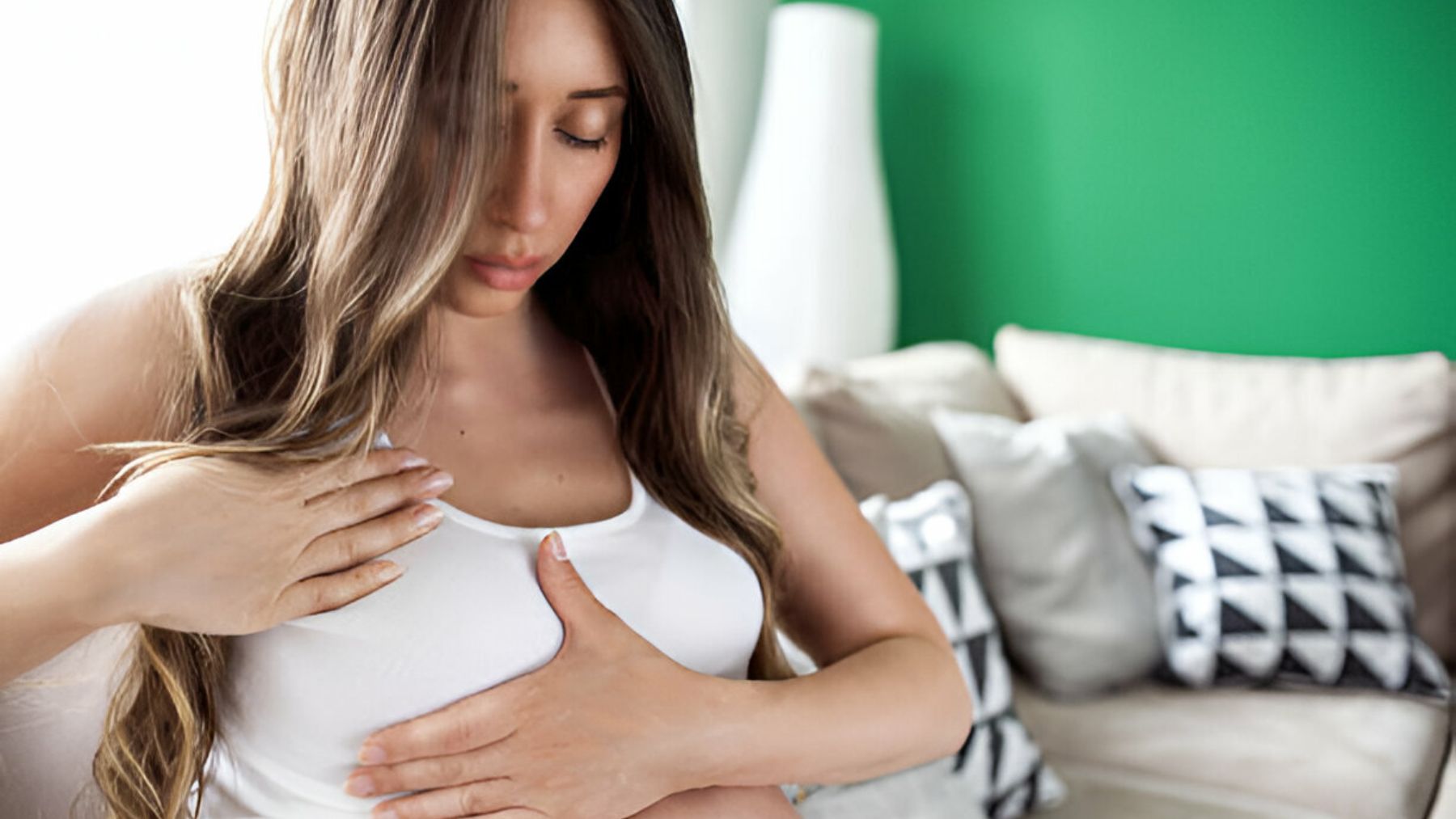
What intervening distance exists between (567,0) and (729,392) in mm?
403

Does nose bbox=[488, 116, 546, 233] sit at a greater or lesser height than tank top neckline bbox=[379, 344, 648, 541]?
greater

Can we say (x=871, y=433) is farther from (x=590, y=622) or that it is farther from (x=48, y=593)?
(x=48, y=593)

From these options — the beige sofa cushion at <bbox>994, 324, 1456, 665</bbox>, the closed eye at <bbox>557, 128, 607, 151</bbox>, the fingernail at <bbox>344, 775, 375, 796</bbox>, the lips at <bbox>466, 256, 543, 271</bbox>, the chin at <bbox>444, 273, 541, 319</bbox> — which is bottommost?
the beige sofa cushion at <bbox>994, 324, 1456, 665</bbox>

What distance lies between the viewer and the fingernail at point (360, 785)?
84 centimetres

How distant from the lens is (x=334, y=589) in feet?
2.74

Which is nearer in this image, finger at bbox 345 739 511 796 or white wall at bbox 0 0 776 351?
finger at bbox 345 739 511 796

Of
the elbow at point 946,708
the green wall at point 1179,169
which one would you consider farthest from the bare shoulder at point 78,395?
the green wall at point 1179,169

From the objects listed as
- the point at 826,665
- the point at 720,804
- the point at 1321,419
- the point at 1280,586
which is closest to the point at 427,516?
the point at 720,804

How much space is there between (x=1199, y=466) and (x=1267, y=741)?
644mm

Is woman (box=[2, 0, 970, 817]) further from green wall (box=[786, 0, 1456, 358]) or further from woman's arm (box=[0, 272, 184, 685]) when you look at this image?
green wall (box=[786, 0, 1456, 358])

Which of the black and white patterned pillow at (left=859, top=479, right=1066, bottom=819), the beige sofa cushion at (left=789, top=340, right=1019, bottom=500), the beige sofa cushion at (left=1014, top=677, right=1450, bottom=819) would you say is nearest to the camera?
the black and white patterned pillow at (left=859, top=479, right=1066, bottom=819)

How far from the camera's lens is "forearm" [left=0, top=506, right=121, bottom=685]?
0.75m

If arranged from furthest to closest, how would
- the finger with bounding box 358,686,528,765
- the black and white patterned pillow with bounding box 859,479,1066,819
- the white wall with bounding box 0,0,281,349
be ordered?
the black and white patterned pillow with bounding box 859,479,1066,819
the white wall with bounding box 0,0,281,349
the finger with bounding box 358,686,528,765

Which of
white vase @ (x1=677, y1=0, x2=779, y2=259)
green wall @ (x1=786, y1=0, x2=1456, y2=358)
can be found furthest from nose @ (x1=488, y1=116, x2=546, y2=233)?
green wall @ (x1=786, y1=0, x2=1456, y2=358)
